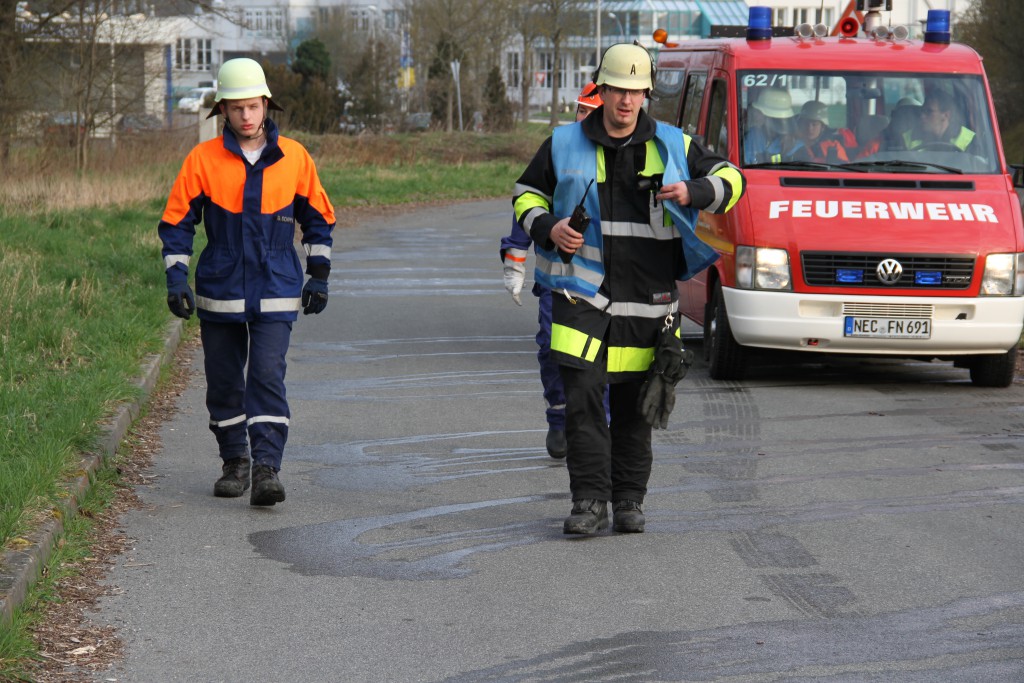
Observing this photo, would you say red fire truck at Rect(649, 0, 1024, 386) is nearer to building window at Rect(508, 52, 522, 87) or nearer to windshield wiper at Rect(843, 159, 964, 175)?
windshield wiper at Rect(843, 159, 964, 175)

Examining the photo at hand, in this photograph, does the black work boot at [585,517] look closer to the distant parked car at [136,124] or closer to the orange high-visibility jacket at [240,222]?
the orange high-visibility jacket at [240,222]

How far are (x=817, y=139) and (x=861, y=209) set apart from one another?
0.88 metres

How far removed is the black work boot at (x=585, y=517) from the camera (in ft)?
21.2

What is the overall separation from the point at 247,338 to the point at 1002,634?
361cm

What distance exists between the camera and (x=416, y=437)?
345 inches

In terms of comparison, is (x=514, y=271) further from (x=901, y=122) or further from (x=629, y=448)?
(x=901, y=122)

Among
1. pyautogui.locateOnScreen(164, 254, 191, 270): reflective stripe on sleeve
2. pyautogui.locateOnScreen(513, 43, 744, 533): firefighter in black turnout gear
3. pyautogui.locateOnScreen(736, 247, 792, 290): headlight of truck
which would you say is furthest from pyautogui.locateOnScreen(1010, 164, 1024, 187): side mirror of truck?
pyautogui.locateOnScreen(164, 254, 191, 270): reflective stripe on sleeve

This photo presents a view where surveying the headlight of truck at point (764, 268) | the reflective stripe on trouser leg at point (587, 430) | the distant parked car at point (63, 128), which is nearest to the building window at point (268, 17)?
the distant parked car at point (63, 128)

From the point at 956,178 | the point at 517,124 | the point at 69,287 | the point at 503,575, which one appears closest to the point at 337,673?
the point at 503,575

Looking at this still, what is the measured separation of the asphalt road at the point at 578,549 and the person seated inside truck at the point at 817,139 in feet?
5.26

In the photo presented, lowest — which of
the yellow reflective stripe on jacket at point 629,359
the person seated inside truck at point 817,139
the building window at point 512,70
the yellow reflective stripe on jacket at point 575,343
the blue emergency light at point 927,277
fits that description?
the blue emergency light at point 927,277

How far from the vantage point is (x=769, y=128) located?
1116 cm

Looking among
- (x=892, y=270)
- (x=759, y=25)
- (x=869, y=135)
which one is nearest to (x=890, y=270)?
(x=892, y=270)

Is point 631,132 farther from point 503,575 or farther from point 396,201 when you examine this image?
point 396,201
